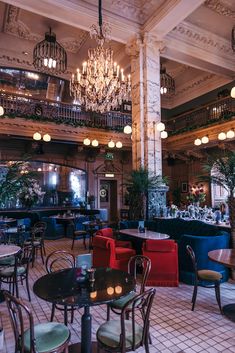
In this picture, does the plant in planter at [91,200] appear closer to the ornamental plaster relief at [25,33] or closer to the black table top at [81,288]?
the ornamental plaster relief at [25,33]

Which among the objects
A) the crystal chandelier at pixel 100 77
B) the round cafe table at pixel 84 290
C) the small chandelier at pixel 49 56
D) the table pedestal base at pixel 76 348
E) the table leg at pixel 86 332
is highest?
the small chandelier at pixel 49 56

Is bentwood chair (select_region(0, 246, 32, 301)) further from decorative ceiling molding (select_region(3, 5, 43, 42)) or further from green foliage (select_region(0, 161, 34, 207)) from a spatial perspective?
decorative ceiling molding (select_region(3, 5, 43, 42))

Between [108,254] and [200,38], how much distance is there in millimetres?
7571

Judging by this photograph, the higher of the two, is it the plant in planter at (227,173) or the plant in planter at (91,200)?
the plant in planter at (227,173)

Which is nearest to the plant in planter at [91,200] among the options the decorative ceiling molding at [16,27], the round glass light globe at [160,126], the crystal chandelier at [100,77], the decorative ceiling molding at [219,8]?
the round glass light globe at [160,126]

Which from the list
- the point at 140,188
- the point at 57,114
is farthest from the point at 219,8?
the point at 57,114

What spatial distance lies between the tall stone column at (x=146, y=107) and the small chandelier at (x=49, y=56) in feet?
8.04

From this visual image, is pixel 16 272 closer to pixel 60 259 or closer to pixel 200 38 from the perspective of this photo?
pixel 60 259

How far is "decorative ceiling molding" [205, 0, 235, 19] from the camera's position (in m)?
7.45

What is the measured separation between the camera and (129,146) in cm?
1100

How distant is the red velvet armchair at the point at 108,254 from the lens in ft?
14.9

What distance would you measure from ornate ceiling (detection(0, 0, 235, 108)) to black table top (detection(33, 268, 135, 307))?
6.36 meters

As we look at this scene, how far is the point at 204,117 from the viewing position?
35.2ft

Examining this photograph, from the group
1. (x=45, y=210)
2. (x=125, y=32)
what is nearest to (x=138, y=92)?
(x=125, y=32)
